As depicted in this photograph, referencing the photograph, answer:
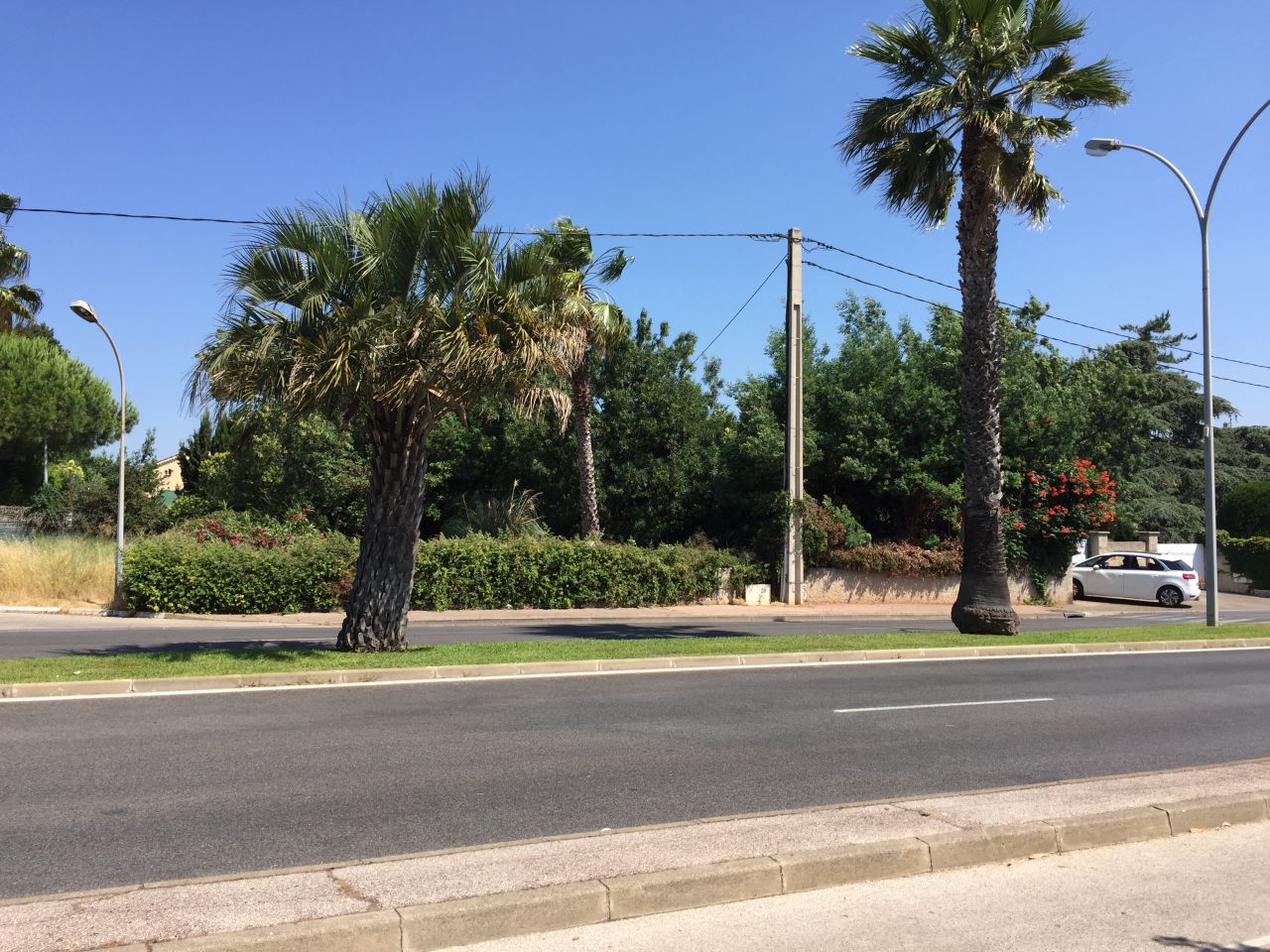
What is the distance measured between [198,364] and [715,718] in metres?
7.83

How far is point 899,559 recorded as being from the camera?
2909 centimetres

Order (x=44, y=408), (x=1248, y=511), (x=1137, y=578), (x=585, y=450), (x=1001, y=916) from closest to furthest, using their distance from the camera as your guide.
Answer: (x=1001, y=916), (x=585, y=450), (x=1137, y=578), (x=44, y=408), (x=1248, y=511)

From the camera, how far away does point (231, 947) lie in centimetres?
388

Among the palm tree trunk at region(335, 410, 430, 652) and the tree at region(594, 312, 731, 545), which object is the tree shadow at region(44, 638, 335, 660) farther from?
the tree at region(594, 312, 731, 545)

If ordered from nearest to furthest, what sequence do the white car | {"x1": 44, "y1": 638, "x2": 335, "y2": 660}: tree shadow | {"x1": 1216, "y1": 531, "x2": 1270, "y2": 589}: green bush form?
{"x1": 44, "y1": 638, "x2": 335, "y2": 660}: tree shadow
the white car
{"x1": 1216, "y1": 531, "x2": 1270, "y2": 589}: green bush

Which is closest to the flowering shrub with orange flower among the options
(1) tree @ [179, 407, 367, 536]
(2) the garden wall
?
(2) the garden wall

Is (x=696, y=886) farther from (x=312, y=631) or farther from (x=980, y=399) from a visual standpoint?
(x=312, y=631)

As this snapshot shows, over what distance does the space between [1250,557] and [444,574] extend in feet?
103

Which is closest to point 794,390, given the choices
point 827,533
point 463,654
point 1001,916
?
point 827,533

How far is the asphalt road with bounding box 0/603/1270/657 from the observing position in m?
15.4

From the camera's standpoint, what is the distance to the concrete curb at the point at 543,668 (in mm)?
10416

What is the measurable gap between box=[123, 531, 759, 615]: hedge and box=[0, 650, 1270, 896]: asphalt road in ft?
40.8

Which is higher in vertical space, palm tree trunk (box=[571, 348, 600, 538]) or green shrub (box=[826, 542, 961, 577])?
palm tree trunk (box=[571, 348, 600, 538])

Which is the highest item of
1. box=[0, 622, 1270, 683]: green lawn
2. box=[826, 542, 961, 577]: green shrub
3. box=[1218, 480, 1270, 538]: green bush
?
box=[1218, 480, 1270, 538]: green bush
